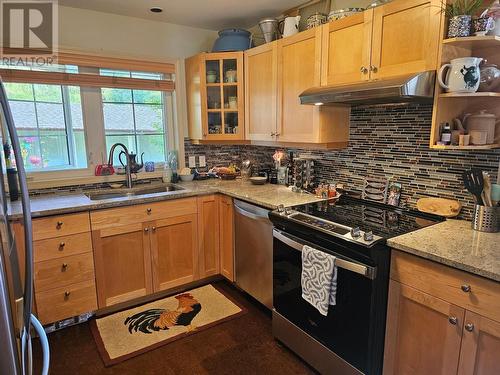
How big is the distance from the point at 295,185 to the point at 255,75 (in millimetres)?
978

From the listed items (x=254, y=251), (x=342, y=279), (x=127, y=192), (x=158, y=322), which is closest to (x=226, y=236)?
(x=254, y=251)

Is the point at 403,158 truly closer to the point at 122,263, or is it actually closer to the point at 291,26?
the point at 291,26

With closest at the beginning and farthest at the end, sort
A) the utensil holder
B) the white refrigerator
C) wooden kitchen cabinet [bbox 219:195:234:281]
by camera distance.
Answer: the white refrigerator → the utensil holder → wooden kitchen cabinet [bbox 219:195:234:281]

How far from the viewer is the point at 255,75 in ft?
8.95

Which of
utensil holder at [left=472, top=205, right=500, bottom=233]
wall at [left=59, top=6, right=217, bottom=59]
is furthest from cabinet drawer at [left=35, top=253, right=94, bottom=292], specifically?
utensil holder at [left=472, top=205, right=500, bottom=233]

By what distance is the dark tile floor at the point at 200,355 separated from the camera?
1926 mm

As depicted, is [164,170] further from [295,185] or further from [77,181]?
[295,185]

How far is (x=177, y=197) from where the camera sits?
102 inches

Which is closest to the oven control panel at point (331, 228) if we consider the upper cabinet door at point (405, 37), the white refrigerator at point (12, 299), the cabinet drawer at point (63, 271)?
the upper cabinet door at point (405, 37)

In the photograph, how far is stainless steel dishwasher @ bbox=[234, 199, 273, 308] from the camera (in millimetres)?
2275

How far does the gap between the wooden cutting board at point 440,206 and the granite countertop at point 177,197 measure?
68cm

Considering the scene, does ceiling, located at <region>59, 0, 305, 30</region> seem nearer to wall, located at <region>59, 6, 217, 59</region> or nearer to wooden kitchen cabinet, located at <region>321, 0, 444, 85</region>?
wall, located at <region>59, 6, 217, 59</region>

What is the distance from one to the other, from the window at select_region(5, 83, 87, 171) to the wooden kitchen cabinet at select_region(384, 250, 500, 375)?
2.57m

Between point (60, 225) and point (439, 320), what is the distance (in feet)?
7.25
